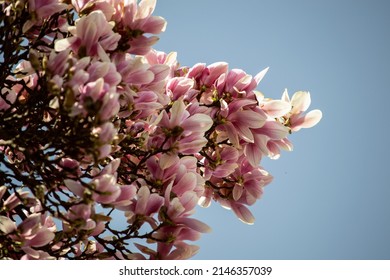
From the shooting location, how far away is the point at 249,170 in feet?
9.35

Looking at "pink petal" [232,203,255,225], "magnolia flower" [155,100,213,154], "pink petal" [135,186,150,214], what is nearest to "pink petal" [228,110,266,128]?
"magnolia flower" [155,100,213,154]

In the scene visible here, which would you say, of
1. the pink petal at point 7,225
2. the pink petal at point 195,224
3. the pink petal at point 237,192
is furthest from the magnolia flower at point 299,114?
the pink petal at point 7,225

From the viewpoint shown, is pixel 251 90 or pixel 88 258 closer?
pixel 88 258

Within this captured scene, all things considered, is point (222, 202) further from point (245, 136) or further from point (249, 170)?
point (245, 136)

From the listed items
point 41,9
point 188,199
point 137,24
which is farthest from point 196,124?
point 41,9

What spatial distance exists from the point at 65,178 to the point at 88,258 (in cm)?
67

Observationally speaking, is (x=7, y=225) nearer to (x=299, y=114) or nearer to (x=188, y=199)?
(x=188, y=199)

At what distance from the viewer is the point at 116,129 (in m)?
1.96

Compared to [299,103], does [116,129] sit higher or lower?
lower

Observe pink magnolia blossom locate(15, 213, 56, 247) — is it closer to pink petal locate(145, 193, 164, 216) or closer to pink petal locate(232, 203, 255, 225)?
pink petal locate(145, 193, 164, 216)

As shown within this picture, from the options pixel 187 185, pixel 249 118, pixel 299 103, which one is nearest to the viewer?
pixel 187 185

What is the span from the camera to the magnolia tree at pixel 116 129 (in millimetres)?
1830
